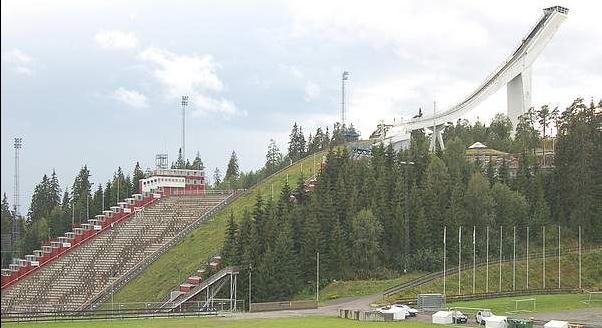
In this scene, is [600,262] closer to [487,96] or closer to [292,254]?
[292,254]

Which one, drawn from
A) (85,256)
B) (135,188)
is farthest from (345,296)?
(135,188)

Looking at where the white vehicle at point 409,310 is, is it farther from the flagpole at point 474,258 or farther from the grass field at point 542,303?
the flagpole at point 474,258

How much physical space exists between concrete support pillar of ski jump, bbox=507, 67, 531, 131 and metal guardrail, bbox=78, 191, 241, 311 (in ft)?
134

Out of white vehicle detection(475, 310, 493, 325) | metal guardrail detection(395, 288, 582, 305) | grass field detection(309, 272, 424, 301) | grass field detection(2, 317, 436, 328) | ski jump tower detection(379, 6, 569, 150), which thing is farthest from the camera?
ski jump tower detection(379, 6, 569, 150)

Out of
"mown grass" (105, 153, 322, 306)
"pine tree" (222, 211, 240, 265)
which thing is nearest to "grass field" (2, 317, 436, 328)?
"pine tree" (222, 211, 240, 265)

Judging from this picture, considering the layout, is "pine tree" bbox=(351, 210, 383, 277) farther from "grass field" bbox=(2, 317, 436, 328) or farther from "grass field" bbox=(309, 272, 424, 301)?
"grass field" bbox=(2, 317, 436, 328)

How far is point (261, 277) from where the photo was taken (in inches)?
2472

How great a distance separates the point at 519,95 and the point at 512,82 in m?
2.02

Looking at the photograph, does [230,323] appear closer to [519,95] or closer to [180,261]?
[180,261]

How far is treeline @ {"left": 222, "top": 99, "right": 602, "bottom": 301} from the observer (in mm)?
66312

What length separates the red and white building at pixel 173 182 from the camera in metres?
106

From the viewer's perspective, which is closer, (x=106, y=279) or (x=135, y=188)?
(x=106, y=279)

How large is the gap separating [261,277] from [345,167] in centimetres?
2074

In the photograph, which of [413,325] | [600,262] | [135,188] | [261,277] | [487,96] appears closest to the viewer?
[413,325]
